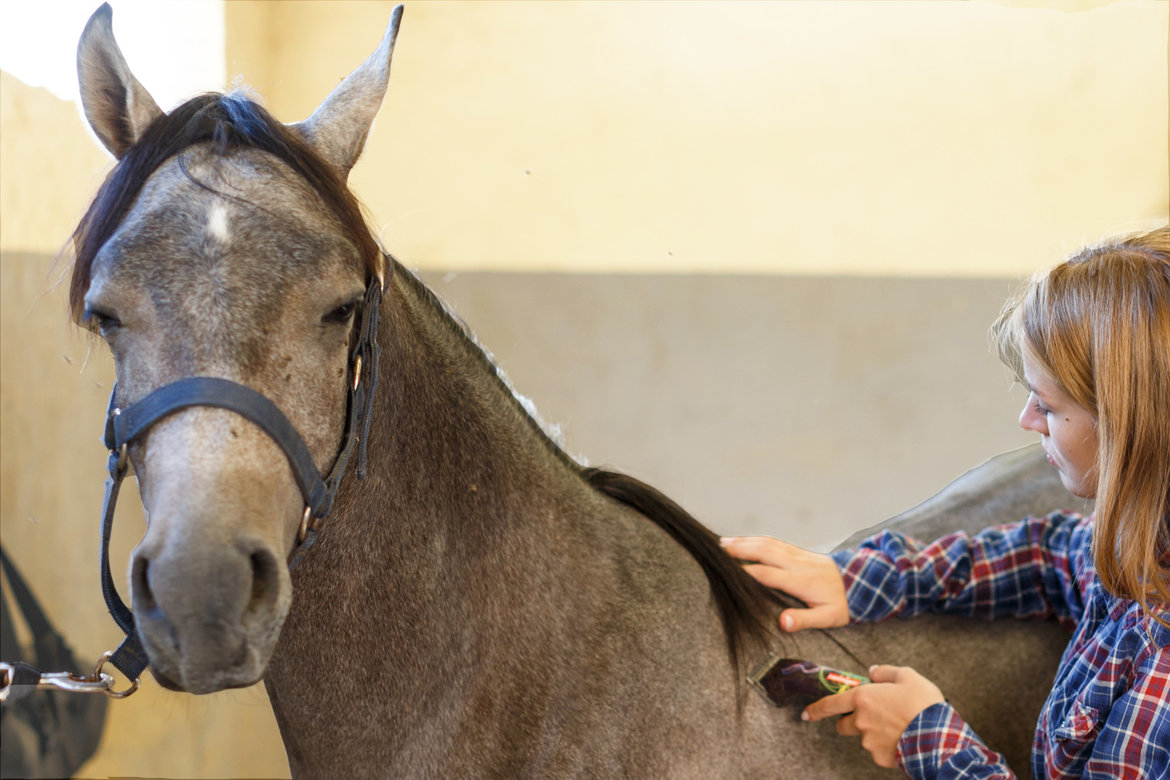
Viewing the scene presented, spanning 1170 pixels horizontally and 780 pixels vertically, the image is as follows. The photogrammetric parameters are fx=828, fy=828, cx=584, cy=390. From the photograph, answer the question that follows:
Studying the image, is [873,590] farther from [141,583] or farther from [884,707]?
[141,583]

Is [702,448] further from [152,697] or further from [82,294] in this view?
[82,294]

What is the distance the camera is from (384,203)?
2.29 m

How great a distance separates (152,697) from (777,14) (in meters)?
2.43

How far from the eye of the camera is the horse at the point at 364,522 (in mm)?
852

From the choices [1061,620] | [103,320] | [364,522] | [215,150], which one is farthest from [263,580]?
[1061,620]

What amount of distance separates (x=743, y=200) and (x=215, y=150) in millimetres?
1979

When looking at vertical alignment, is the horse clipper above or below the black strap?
below

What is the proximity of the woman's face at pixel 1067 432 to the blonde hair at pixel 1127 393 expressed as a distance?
2 centimetres

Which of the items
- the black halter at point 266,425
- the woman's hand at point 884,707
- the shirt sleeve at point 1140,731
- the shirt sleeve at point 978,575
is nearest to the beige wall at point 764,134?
the black halter at point 266,425

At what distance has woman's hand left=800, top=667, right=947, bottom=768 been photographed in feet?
3.94

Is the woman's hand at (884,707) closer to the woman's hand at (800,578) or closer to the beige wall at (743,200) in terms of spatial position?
the woman's hand at (800,578)

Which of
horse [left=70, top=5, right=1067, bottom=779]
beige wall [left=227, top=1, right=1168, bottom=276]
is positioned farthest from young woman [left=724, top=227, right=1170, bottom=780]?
beige wall [left=227, top=1, right=1168, bottom=276]

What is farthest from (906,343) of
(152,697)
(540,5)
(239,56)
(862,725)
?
(152,697)

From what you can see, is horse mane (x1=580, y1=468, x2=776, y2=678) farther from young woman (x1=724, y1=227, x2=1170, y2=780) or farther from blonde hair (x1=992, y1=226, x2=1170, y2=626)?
blonde hair (x1=992, y1=226, x2=1170, y2=626)
